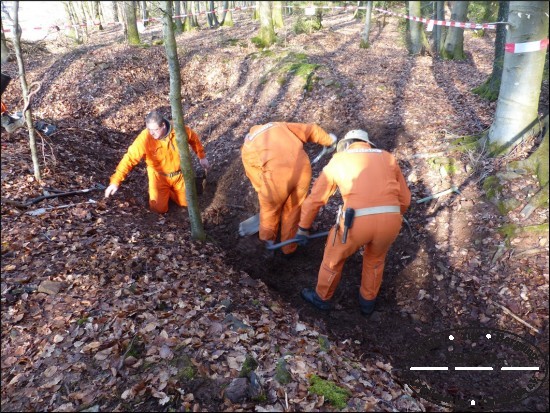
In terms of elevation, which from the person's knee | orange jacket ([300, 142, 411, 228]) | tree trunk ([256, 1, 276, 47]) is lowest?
the person's knee

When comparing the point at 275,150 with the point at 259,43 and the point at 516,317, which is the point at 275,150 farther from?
the point at 259,43

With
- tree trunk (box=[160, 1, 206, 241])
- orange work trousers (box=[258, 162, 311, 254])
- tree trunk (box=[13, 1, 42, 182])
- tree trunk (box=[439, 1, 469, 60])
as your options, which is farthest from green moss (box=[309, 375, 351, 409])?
tree trunk (box=[439, 1, 469, 60])

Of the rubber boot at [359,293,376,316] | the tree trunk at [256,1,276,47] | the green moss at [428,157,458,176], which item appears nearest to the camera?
the rubber boot at [359,293,376,316]

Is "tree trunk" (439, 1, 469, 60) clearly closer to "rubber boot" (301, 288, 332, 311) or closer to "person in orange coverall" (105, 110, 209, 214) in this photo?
"person in orange coverall" (105, 110, 209, 214)

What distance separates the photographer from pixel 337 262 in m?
4.40

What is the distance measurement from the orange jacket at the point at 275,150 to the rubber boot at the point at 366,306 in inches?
73.8

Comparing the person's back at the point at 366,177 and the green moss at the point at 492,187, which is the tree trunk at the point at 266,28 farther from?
the person's back at the point at 366,177

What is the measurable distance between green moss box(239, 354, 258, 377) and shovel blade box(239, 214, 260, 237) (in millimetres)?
2771

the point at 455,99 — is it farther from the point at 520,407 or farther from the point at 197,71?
the point at 197,71

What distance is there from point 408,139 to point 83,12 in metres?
37.4

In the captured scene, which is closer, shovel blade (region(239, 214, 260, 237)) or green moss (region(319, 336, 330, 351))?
green moss (region(319, 336, 330, 351))

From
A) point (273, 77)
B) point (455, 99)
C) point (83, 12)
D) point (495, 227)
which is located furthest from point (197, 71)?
point (83, 12)

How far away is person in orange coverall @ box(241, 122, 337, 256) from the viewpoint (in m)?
4.98

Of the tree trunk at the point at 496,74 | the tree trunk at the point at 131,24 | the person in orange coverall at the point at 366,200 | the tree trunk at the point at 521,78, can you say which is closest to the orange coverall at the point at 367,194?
the person in orange coverall at the point at 366,200
